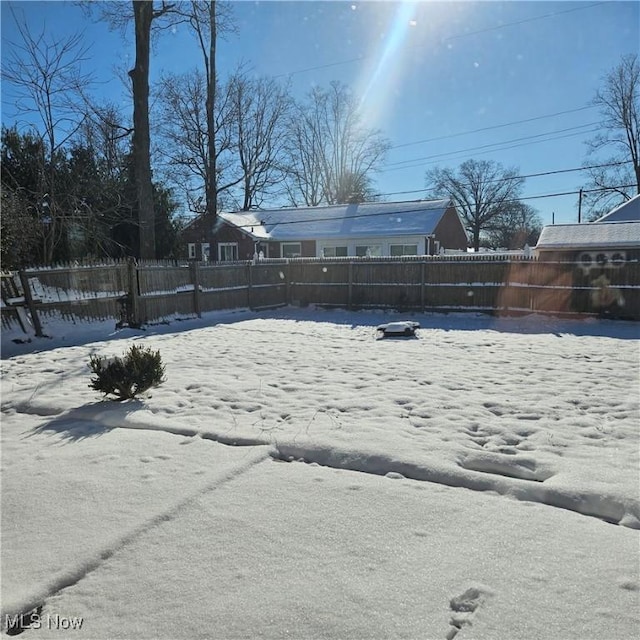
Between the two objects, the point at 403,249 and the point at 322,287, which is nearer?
the point at 322,287

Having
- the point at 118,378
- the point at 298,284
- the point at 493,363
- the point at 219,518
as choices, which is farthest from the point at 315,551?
the point at 298,284

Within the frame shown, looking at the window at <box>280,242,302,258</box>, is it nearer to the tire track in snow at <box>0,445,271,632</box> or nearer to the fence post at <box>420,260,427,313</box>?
the fence post at <box>420,260,427,313</box>

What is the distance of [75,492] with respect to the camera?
10.2 feet

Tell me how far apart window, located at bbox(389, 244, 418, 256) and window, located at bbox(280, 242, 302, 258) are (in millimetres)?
→ 5475

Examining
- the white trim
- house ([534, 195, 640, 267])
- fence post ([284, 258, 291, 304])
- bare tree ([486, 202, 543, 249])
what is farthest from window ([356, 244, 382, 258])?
bare tree ([486, 202, 543, 249])

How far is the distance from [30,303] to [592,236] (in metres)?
14.4

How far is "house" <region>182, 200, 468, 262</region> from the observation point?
81.1ft

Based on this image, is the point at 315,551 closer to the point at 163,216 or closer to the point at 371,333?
the point at 371,333

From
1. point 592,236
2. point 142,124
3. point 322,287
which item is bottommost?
point 322,287

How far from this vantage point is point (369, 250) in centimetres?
2575

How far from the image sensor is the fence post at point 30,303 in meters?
9.52

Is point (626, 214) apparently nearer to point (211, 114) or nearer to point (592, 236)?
point (592, 236)

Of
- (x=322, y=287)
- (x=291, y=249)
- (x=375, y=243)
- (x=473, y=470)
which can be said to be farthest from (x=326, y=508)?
(x=291, y=249)

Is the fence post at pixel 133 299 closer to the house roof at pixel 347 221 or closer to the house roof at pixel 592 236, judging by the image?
the house roof at pixel 592 236
